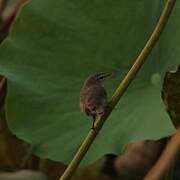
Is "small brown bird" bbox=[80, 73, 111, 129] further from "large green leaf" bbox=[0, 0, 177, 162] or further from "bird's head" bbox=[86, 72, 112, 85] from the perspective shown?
"large green leaf" bbox=[0, 0, 177, 162]

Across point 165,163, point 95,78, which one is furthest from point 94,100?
point 165,163

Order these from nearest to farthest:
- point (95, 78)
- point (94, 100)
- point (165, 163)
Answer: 1. point (94, 100)
2. point (95, 78)
3. point (165, 163)

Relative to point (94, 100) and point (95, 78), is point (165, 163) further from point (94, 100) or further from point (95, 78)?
point (94, 100)

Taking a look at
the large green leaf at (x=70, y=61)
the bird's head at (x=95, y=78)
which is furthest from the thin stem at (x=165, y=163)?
the bird's head at (x=95, y=78)

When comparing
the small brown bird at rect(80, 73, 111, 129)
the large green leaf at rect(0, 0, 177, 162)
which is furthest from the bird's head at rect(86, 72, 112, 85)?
the large green leaf at rect(0, 0, 177, 162)

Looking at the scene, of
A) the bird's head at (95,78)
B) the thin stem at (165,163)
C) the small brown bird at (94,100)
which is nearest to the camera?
the small brown bird at (94,100)

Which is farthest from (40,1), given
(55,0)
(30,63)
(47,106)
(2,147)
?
(2,147)

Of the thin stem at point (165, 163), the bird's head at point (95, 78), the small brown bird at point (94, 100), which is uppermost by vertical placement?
the small brown bird at point (94, 100)

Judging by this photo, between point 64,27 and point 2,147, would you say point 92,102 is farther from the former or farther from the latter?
point 2,147

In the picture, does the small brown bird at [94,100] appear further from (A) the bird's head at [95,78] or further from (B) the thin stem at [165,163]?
(B) the thin stem at [165,163]

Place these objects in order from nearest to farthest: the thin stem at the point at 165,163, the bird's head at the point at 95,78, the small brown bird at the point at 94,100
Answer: the small brown bird at the point at 94,100
the bird's head at the point at 95,78
the thin stem at the point at 165,163
